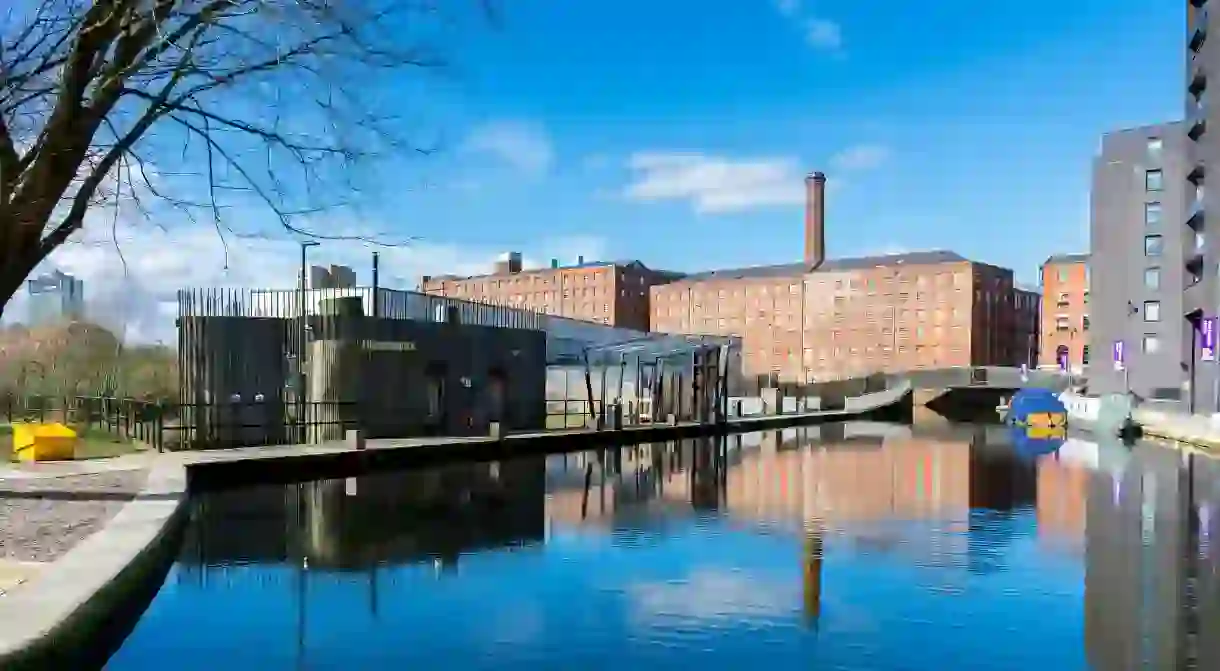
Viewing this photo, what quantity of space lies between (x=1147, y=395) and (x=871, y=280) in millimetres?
40465

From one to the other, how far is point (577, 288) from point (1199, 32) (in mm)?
73622

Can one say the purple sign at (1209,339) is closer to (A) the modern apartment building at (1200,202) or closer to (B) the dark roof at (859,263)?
(A) the modern apartment building at (1200,202)

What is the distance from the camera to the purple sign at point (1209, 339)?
55619 mm

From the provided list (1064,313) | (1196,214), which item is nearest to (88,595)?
(1196,214)

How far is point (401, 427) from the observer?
1249 inches

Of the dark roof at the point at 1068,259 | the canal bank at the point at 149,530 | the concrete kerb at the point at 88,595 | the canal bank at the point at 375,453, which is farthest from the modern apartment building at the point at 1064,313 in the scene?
the concrete kerb at the point at 88,595

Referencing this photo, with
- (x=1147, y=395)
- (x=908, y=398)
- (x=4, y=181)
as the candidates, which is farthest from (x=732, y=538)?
(x=908, y=398)

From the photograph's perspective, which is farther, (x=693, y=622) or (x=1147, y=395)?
(x=1147, y=395)

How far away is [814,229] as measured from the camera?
119750mm

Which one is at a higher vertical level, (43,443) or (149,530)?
(43,443)

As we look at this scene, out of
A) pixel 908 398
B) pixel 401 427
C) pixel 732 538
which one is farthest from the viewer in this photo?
pixel 908 398

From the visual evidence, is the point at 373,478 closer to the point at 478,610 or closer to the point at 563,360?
the point at 478,610

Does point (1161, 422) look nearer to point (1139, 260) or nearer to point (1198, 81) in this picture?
point (1198, 81)

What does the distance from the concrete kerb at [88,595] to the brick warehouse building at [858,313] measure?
98.7 m
